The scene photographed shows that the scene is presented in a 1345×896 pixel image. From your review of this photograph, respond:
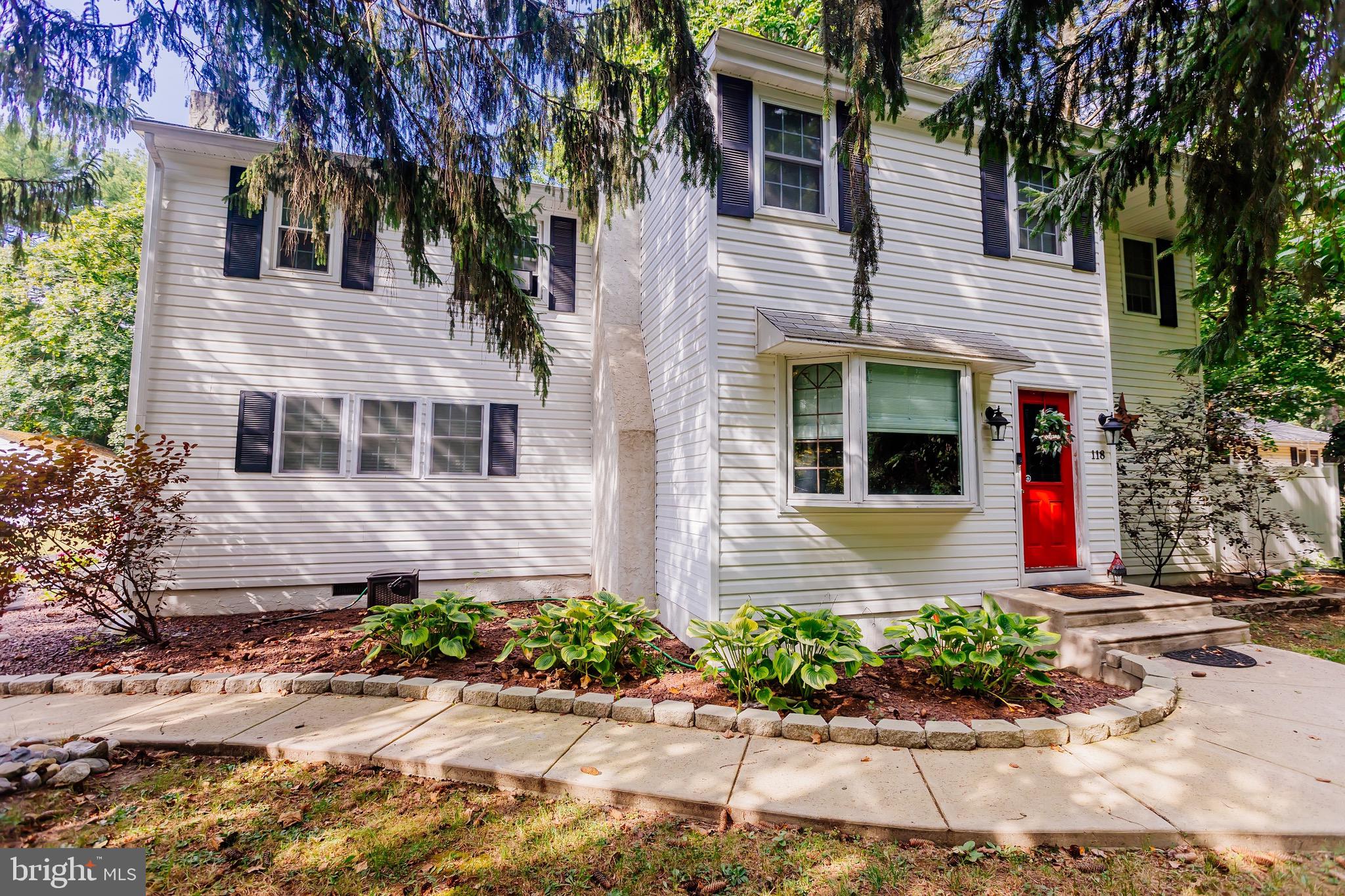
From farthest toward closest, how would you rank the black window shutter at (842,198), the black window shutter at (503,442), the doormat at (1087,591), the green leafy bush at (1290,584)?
the black window shutter at (503,442) < the green leafy bush at (1290,584) < the black window shutter at (842,198) < the doormat at (1087,591)

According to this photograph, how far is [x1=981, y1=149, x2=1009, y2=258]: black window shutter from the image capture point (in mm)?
6145

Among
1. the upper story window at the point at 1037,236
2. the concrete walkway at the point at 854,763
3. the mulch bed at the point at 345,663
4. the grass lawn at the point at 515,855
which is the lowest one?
the grass lawn at the point at 515,855

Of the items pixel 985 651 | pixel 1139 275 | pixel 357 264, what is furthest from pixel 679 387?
pixel 1139 275

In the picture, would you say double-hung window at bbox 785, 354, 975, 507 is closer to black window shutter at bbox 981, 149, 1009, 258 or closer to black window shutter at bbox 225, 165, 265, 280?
black window shutter at bbox 981, 149, 1009, 258

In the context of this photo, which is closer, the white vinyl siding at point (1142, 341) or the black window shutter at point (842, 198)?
the black window shutter at point (842, 198)

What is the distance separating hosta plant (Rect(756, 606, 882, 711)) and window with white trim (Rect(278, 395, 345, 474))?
5.74 metres

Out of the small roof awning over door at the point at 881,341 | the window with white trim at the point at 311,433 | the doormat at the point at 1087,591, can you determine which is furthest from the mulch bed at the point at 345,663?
the small roof awning over door at the point at 881,341

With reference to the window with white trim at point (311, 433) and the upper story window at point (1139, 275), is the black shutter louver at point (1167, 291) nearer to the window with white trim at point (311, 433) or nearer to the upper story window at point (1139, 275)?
the upper story window at point (1139, 275)

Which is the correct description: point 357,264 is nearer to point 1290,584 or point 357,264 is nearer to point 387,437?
point 387,437

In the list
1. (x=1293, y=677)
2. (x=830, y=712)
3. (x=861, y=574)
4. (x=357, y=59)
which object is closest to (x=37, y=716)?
(x=357, y=59)

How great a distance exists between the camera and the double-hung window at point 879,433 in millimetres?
5051

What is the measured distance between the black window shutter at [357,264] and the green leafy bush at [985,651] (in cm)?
717

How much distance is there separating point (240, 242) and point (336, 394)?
2130 millimetres

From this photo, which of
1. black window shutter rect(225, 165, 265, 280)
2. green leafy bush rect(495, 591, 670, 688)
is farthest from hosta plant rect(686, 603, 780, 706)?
black window shutter rect(225, 165, 265, 280)
